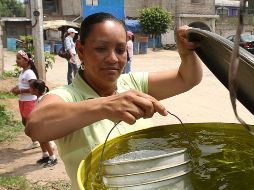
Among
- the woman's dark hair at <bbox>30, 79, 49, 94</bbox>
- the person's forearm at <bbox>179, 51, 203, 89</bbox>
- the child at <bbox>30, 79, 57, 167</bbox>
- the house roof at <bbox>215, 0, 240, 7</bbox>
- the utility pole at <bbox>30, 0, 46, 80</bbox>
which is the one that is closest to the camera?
the person's forearm at <bbox>179, 51, 203, 89</bbox>

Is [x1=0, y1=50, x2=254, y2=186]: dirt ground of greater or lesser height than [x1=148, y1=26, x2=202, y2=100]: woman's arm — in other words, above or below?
below

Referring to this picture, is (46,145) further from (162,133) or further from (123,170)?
(123,170)

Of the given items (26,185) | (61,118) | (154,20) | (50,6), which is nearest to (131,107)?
(61,118)

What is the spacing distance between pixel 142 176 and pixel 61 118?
31 cm

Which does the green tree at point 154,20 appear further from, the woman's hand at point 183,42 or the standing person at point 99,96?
the woman's hand at point 183,42

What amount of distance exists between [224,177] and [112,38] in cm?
62

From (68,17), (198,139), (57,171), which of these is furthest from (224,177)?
(68,17)

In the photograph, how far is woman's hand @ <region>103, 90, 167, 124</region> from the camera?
3.39 feet

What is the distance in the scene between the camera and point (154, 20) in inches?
1130

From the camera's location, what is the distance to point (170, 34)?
1268 inches

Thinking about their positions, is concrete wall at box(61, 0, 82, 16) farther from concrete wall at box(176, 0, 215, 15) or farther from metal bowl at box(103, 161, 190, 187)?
metal bowl at box(103, 161, 190, 187)

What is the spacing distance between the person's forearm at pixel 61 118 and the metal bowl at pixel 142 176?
0.58 feet

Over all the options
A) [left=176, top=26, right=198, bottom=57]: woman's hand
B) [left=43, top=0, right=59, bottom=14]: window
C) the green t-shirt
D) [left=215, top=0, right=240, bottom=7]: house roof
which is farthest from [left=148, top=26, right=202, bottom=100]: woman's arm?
[left=215, top=0, right=240, bottom=7]: house roof

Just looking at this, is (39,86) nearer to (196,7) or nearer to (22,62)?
(22,62)
